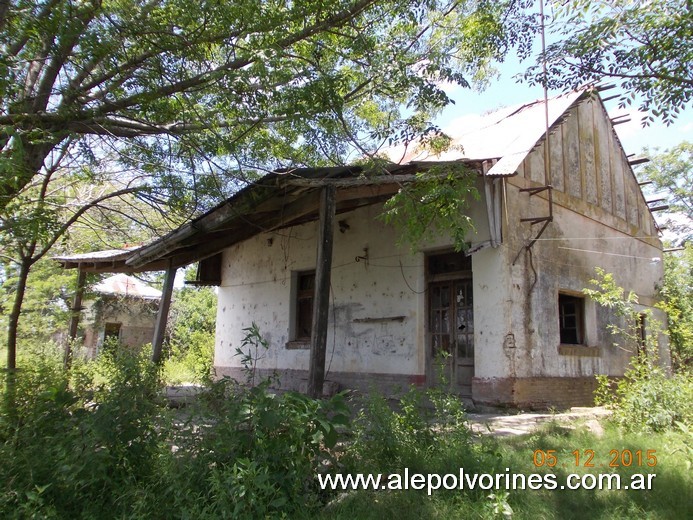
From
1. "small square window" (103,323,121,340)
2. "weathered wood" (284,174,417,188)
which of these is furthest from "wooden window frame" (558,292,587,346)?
"small square window" (103,323,121,340)

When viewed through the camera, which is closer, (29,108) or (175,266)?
(29,108)

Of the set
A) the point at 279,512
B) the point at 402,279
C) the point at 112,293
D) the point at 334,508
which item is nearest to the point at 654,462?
the point at 334,508

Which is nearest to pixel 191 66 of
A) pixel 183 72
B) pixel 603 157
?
pixel 183 72

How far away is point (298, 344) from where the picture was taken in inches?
435

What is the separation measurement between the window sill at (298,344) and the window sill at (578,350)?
5.11m

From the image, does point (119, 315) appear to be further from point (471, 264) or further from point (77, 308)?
point (471, 264)

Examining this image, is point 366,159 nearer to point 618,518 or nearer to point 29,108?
point 29,108

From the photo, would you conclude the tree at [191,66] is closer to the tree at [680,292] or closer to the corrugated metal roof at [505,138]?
the corrugated metal roof at [505,138]

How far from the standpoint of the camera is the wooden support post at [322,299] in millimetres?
6371

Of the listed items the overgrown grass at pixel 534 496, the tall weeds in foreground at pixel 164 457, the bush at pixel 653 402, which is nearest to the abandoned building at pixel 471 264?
the bush at pixel 653 402

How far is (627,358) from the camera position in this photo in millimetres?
10297

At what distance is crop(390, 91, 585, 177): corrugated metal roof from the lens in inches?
306

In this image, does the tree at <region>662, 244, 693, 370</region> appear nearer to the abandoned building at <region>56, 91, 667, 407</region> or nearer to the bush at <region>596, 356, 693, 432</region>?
the abandoned building at <region>56, 91, 667, 407</region>

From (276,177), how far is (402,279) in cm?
337
